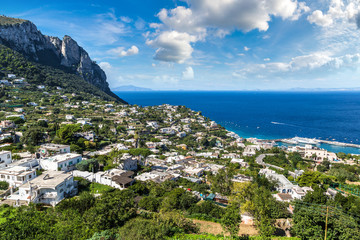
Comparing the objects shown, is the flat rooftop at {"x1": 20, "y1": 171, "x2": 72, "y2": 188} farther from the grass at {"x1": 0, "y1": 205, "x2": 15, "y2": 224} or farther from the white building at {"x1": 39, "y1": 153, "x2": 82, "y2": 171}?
the white building at {"x1": 39, "y1": 153, "x2": 82, "y2": 171}

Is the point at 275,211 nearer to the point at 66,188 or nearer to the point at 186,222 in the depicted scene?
the point at 186,222

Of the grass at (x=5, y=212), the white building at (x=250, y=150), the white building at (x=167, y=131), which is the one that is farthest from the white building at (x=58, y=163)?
the white building at (x=250, y=150)

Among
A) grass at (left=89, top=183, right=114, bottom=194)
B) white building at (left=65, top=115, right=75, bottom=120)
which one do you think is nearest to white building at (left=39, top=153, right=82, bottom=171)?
grass at (left=89, top=183, right=114, bottom=194)

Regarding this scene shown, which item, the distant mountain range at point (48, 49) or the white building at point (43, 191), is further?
the distant mountain range at point (48, 49)

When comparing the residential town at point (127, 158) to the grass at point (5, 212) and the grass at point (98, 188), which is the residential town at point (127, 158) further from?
the grass at point (5, 212)

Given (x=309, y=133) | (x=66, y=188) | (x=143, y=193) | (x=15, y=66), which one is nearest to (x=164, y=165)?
(x=143, y=193)
